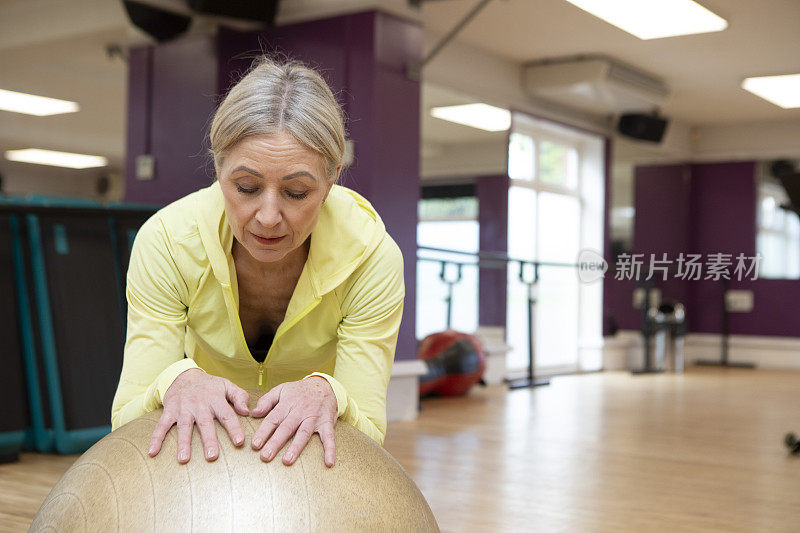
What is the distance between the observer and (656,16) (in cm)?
536

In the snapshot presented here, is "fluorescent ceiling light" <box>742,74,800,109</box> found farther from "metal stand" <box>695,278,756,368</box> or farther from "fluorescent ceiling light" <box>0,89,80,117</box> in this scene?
"fluorescent ceiling light" <box>0,89,80,117</box>

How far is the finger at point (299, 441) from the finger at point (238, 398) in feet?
0.29

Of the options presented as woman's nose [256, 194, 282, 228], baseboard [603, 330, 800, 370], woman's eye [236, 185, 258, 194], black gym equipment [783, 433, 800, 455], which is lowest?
baseboard [603, 330, 800, 370]

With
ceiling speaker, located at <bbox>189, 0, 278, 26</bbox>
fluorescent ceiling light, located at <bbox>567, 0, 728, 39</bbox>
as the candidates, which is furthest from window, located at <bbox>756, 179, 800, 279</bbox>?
ceiling speaker, located at <bbox>189, 0, 278, 26</bbox>

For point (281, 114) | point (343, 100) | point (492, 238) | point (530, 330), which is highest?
point (343, 100)

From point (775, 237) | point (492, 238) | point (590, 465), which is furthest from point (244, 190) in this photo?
point (775, 237)

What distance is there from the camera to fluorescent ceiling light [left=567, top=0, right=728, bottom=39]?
5.10 m

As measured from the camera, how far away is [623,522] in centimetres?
262

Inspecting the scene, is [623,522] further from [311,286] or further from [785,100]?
[785,100]

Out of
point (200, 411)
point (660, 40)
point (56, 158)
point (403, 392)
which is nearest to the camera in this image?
point (200, 411)

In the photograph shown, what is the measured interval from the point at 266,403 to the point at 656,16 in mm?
4814

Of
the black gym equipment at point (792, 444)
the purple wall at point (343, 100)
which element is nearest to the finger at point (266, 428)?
the purple wall at point (343, 100)

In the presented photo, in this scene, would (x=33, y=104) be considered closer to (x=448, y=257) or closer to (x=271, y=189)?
(x=448, y=257)

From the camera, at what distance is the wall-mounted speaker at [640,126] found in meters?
8.05
